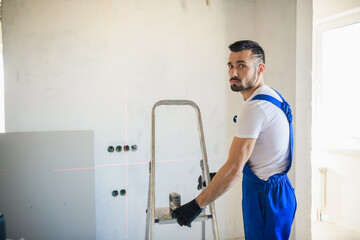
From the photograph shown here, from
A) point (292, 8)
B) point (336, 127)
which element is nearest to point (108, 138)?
point (292, 8)

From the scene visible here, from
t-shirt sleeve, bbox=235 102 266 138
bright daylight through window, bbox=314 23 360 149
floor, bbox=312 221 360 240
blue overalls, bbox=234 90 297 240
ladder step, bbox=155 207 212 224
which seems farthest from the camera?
bright daylight through window, bbox=314 23 360 149

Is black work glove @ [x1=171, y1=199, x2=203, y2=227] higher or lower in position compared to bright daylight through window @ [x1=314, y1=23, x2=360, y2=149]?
lower

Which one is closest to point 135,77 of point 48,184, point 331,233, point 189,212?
point 48,184

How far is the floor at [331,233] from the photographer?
2.79 m

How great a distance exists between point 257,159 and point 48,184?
5.10ft

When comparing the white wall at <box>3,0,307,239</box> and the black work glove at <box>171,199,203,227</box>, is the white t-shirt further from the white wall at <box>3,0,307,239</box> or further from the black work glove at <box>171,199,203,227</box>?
the white wall at <box>3,0,307,239</box>

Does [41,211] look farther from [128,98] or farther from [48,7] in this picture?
[48,7]

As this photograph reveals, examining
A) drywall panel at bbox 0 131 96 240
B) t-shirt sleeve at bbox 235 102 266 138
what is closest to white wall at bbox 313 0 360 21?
t-shirt sleeve at bbox 235 102 266 138

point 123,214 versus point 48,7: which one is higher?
point 48,7

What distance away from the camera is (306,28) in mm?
2354

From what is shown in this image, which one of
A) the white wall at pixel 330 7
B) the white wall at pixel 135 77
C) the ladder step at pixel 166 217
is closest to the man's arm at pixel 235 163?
the ladder step at pixel 166 217

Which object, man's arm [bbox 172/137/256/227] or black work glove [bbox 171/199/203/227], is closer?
man's arm [bbox 172/137/256/227]

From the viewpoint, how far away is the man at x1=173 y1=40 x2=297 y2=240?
1.32 meters

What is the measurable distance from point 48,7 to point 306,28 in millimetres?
2025
